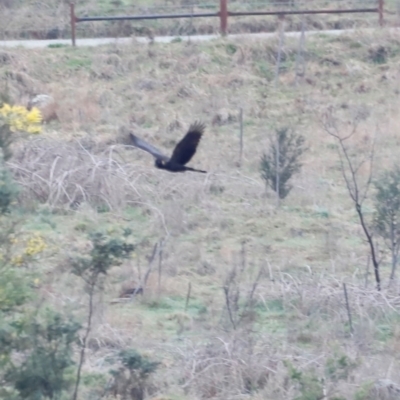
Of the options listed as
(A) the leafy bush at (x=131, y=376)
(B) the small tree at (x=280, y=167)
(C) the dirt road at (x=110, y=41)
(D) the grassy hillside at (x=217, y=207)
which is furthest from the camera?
(C) the dirt road at (x=110, y=41)

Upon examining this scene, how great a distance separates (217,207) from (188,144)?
301 cm

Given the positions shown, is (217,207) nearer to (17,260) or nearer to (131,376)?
(131,376)

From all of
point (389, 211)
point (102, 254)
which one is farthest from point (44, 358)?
point (389, 211)

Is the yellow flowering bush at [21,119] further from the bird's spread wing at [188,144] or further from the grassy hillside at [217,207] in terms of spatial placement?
the bird's spread wing at [188,144]

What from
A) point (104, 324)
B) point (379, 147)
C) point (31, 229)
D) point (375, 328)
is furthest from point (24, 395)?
point (379, 147)

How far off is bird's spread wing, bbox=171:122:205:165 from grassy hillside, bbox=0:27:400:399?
868 millimetres

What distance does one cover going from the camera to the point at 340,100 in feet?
60.8

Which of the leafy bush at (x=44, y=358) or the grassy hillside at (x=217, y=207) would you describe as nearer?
the leafy bush at (x=44, y=358)

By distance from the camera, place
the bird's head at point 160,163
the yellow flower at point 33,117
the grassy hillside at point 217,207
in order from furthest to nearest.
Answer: the bird's head at point 160,163
the grassy hillside at point 217,207
the yellow flower at point 33,117

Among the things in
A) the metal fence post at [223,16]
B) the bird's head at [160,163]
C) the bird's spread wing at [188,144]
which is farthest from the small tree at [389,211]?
the metal fence post at [223,16]

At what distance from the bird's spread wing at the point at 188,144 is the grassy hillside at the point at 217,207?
868 millimetres

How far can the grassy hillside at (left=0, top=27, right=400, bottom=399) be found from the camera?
693 centimetres

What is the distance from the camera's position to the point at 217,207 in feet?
38.1

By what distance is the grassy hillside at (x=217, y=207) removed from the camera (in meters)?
6.93
